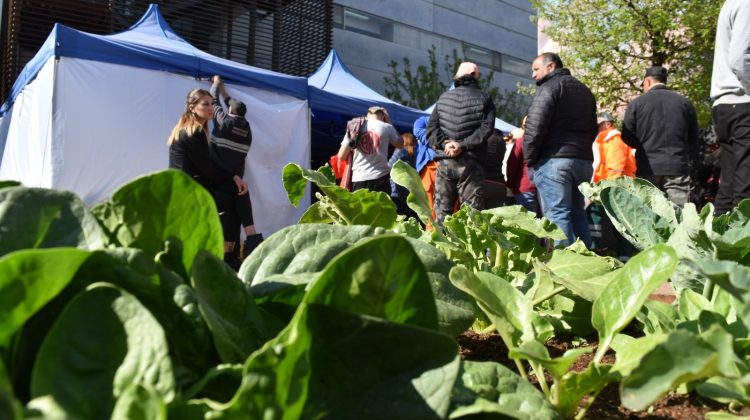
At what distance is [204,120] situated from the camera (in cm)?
524

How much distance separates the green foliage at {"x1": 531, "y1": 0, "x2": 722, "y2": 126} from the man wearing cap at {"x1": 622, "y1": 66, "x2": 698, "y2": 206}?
7.98m

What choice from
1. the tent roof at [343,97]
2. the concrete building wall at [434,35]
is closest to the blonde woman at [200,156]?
the tent roof at [343,97]

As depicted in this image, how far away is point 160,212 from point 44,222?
0.37 ft

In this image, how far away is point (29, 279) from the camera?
0.52 m

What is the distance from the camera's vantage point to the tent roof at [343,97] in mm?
8266

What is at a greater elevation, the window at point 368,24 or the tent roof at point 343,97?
the window at point 368,24

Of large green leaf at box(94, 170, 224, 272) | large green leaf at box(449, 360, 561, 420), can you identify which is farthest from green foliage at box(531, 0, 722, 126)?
large green leaf at box(94, 170, 224, 272)

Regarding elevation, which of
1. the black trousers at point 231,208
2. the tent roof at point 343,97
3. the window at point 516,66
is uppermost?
the window at point 516,66

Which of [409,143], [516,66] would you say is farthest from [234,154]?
[516,66]

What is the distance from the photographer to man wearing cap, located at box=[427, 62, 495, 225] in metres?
4.54

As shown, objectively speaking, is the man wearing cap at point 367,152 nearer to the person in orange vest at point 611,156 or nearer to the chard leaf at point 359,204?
the person in orange vest at point 611,156

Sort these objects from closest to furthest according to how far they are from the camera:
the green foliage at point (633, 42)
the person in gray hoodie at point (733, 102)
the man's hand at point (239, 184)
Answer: the person in gray hoodie at point (733, 102)
the man's hand at point (239, 184)
the green foliage at point (633, 42)

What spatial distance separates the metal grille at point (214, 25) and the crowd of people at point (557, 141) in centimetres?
711

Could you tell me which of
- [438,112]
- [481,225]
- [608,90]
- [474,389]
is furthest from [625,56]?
[474,389]
